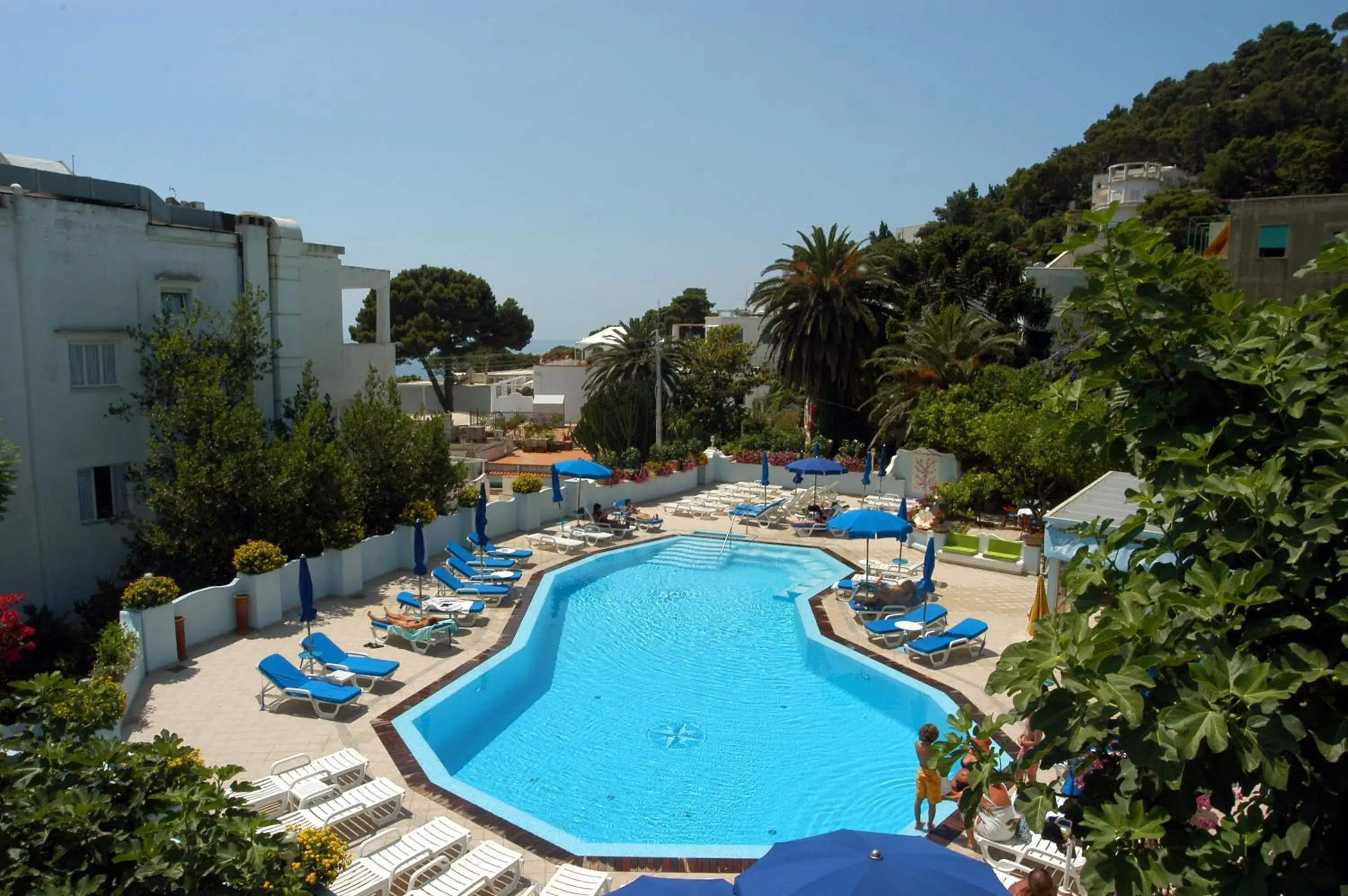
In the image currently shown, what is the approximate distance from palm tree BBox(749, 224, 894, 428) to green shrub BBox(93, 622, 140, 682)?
87.8ft

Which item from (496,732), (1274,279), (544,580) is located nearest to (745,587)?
(544,580)

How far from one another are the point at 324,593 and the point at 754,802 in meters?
10.8

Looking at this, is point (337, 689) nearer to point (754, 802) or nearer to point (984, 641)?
point (754, 802)

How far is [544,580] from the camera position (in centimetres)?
2014

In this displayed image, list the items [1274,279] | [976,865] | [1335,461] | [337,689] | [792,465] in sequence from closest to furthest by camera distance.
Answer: [1335,461] < [976,865] < [337,689] < [792,465] < [1274,279]

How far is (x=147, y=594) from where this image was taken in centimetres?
1400

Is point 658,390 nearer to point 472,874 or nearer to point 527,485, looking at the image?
point 527,485

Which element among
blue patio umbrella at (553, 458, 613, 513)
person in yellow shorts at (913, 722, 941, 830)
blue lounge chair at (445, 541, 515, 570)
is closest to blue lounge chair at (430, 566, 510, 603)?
blue lounge chair at (445, 541, 515, 570)

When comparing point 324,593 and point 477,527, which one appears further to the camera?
point 477,527

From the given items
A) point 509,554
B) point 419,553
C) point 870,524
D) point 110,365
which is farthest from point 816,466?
point 110,365

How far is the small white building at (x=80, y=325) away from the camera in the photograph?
1728 cm

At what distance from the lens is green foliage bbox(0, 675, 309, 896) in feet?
16.4

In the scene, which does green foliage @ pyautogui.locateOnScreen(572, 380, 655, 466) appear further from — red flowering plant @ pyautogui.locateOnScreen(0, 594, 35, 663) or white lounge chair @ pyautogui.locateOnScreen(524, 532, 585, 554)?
red flowering plant @ pyautogui.locateOnScreen(0, 594, 35, 663)

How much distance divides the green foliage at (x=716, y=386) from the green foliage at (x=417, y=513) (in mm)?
19323
